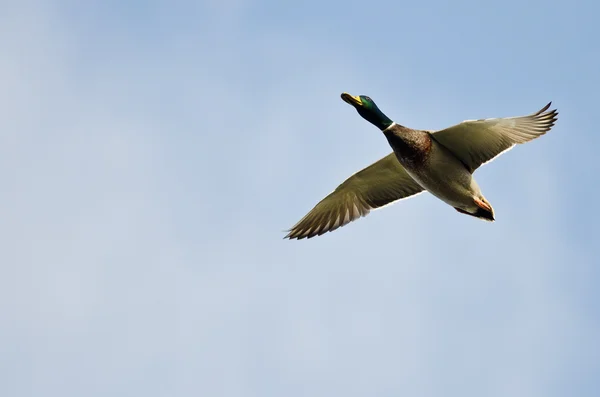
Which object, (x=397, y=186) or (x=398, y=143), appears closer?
(x=398, y=143)

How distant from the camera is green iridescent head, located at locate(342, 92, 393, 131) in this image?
627 inches

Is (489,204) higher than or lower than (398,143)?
lower

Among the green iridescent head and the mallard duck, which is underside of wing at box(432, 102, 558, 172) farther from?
the green iridescent head

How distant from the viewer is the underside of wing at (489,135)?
50.1 ft

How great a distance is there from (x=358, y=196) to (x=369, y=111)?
2027 millimetres

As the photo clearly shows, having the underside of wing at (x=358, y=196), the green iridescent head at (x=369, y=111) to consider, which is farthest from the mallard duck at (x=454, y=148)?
the underside of wing at (x=358, y=196)

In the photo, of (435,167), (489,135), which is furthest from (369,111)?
(489,135)

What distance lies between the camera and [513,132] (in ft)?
50.8

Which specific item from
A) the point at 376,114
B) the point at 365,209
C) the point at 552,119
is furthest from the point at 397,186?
the point at 552,119

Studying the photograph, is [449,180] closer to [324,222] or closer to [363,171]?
[363,171]

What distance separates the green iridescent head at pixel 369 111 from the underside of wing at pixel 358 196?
965 millimetres

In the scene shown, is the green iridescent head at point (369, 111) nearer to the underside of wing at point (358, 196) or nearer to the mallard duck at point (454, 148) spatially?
the mallard duck at point (454, 148)

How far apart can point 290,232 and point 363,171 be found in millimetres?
1783

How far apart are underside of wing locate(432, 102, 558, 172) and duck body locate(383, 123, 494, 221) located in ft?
0.61
